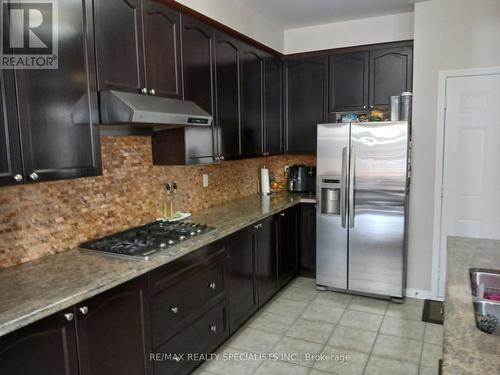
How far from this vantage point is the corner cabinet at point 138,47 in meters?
1.97

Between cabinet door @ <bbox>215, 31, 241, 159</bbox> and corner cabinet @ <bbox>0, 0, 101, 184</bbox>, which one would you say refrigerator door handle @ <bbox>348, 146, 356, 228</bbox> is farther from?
corner cabinet @ <bbox>0, 0, 101, 184</bbox>

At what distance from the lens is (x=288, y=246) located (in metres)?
3.86

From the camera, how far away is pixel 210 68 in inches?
114

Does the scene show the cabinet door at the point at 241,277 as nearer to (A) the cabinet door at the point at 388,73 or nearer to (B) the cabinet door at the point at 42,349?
(B) the cabinet door at the point at 42,349

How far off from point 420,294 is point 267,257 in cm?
154

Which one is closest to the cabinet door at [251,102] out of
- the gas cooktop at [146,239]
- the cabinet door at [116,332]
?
Answer: the gas cooktop at [146,239]

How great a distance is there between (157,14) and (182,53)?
0.99 feet

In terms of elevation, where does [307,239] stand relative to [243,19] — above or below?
below

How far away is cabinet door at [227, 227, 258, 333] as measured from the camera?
2795 mm

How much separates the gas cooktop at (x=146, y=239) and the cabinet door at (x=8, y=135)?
0.67 metres

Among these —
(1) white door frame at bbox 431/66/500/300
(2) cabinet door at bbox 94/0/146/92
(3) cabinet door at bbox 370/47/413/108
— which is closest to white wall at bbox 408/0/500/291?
(1) white door frame at bbox 431/66/500/300

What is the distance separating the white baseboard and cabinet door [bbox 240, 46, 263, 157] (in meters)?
1.98

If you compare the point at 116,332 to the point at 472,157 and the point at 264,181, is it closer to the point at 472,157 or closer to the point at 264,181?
the point at 264,181

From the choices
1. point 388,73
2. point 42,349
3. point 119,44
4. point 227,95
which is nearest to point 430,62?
point 388,73
